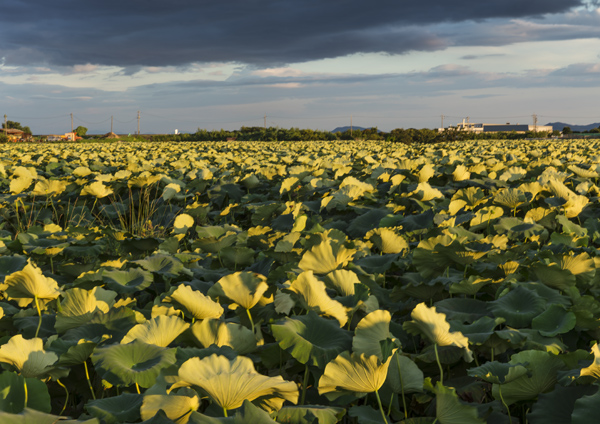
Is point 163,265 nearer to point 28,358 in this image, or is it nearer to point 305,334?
point 28,358

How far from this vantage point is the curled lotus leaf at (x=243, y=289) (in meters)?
1.88

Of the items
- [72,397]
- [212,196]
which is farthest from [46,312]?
[212,196]

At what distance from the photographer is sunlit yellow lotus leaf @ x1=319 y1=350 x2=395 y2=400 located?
4.63 feet

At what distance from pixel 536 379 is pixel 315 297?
2.46 ft

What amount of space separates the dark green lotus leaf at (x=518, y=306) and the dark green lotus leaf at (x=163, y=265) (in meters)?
1.47

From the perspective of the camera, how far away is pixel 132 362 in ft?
5.23

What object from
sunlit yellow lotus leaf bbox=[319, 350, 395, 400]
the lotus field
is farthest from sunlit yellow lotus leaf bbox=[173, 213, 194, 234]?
sunlit yellow lotus leaf bbox=[319, 350, 395, 400]

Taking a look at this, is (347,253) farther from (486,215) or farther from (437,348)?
(486,215)

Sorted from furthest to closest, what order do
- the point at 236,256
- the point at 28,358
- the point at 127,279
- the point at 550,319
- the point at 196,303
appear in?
the point at 236,256 → the point at 127,279 → the point at 550,319 → the point at 196,303 → the point at 28,358

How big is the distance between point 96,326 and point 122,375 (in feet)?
1.34

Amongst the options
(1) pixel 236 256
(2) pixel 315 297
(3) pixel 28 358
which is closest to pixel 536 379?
(2) pixel 315 297

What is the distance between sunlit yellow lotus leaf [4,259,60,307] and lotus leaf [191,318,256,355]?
80 cm

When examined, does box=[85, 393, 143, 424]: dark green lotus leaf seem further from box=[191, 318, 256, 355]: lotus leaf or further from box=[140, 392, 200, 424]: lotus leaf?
box=[191, 318, 256, 355]: lotus leaf

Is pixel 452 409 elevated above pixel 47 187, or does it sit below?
below
